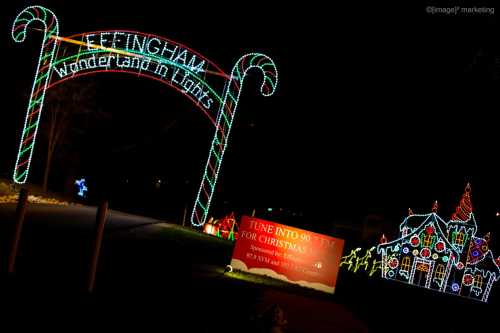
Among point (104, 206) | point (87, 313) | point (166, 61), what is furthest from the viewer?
point (166, 61)

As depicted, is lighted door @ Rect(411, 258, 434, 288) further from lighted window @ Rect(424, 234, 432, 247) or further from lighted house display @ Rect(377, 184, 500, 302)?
lighted window @ Rect(424, 234, 432, 247)

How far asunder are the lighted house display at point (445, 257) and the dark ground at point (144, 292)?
1099cm

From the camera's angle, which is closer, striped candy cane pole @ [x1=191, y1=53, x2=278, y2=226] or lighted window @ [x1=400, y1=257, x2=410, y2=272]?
striped candy cane pole @ [x1=191, y1=53, x2=278, y2=226]

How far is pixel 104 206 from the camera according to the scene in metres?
5.95

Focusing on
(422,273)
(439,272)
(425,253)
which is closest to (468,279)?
(439,272)

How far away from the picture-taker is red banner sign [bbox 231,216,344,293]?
1059 centimetres

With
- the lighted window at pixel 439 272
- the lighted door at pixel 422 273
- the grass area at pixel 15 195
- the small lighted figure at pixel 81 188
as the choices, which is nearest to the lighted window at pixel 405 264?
the lighted door at pixel 422 273

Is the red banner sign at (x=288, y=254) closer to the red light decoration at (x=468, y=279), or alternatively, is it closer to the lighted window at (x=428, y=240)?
the lighted window at (x=428, y=240)

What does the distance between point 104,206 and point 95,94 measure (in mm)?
18919

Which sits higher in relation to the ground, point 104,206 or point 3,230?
point 104,206

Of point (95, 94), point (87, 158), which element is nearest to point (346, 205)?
point (87, 158)

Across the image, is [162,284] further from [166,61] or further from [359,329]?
[166,61]

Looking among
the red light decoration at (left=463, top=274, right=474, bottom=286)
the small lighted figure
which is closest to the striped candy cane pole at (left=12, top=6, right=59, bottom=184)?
the small lighted figure

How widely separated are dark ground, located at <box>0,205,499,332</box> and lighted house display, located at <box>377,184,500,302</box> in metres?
11.0
